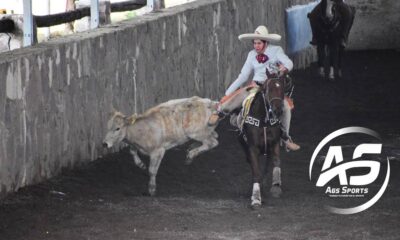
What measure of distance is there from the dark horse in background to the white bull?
9.46m

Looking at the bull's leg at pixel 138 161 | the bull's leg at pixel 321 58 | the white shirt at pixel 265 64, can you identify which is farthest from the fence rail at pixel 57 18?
the bull's leg at pixel 321 58

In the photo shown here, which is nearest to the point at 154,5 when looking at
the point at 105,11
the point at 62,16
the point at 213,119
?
the point at 105,11

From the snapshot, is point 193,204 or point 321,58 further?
point 321,58

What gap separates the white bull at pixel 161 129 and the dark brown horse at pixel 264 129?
116cm

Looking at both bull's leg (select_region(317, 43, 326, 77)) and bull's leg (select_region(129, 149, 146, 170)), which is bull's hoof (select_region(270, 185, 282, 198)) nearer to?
bull's leg (select_region(129, 149, 146, 170))

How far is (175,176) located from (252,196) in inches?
77.9

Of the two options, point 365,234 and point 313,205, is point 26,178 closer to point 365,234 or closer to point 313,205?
point 313,205

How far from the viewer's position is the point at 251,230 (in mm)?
12227

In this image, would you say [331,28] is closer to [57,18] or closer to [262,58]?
[57,18]

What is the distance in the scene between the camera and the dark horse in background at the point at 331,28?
81.0ft

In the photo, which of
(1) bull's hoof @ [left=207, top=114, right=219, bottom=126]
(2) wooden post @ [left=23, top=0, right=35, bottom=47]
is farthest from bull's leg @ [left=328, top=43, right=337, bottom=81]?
(2) wooden post @ [left=23, top=0, right=35, bottom=47]

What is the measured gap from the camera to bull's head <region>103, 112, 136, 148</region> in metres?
14.7

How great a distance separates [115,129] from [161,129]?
0.59 m

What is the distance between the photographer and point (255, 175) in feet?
45.6
